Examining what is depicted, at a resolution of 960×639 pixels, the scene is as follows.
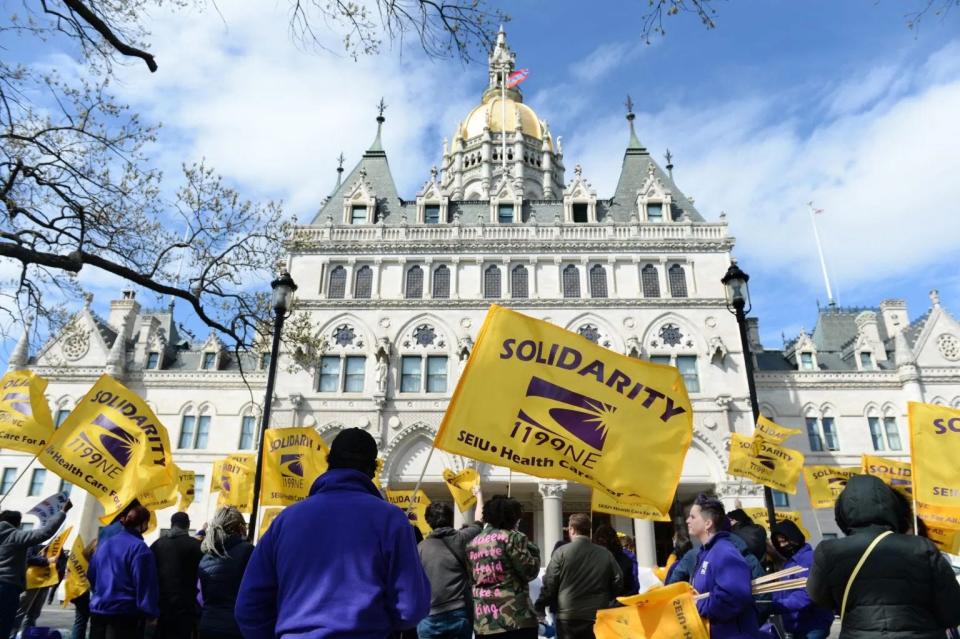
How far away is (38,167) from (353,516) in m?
13.3

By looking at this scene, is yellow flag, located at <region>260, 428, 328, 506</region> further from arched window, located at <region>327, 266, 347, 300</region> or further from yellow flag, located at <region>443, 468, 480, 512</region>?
arched window, located at <region>327, 266, 347, 300</region>

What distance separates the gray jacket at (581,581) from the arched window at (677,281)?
27620 millimetres

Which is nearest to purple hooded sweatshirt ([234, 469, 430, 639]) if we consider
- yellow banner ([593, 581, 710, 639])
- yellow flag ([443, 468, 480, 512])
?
yellow banner ([593, 581, 710, 639])

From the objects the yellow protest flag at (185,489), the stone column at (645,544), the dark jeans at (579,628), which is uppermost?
the yellow protest flag at (185,489)

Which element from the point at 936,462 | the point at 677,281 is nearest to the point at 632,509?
the point at 936,462

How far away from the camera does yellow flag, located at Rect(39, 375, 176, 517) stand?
905 centimetres

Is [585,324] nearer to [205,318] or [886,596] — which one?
[205,318]

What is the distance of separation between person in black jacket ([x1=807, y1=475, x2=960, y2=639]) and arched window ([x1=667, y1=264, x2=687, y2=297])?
29352mm

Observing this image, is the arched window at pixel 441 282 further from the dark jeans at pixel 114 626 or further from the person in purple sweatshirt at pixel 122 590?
the dark jeans at pixel 114 626

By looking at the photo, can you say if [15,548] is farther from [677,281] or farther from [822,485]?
[677,281]

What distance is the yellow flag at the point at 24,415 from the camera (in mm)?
9867

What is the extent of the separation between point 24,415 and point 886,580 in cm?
1197

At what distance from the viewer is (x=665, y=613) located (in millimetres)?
4879

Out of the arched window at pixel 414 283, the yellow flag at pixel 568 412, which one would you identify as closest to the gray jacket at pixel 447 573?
the yellow flag at pixel 568 412
